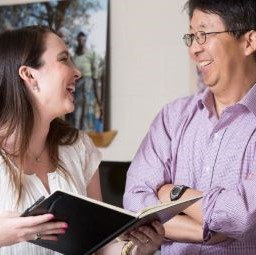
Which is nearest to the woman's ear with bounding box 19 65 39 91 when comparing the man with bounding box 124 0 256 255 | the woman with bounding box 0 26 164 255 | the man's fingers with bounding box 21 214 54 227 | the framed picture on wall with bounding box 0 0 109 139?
Answer: the woman with bounding box 0 26 164 255

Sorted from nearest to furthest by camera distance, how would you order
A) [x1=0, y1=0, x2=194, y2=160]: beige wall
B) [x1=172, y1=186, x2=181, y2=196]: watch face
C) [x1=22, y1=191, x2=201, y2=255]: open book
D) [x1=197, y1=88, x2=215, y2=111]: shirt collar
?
[x1=22, y1=191, x2=201, y2=255]: open book
[x1=172, y1=186, x2=181, y2=196]: watch face
[x1=197, y1=88, x2=215, y2=111]: shirt collar
[x1=0, y1=0, x2=194, y2=160]: beige wall

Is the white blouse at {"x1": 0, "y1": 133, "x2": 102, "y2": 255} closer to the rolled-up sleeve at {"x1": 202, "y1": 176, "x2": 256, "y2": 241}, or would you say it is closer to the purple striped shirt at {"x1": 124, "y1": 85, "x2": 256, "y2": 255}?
the purple striped shirt at {"x1": 124, "y1": 85, "x2": 256, "y2": 255}

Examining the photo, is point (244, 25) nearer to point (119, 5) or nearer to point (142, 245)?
point (142, 245)

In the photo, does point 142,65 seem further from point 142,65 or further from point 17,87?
point 17,87

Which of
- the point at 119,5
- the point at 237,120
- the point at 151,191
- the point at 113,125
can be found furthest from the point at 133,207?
the point at 119,5

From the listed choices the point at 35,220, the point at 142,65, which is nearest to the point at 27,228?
the point at 35,220

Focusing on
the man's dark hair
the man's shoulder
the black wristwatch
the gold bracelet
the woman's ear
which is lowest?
the gold bracelet

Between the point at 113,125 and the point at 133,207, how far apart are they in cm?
95

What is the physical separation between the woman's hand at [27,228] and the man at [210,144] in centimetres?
37

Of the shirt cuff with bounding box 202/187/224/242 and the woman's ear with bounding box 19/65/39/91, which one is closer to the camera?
the shirt cuff with bounding box 202/187/224/242

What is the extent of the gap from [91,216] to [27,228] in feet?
0.52

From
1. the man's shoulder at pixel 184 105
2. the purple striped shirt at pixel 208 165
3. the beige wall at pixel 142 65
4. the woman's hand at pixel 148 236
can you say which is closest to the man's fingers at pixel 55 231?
the woman's hand at pixel 148 236

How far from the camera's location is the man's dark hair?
1507mm

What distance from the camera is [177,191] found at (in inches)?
56.3
